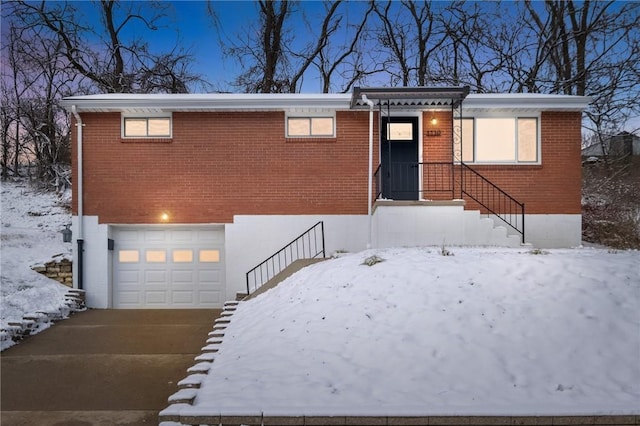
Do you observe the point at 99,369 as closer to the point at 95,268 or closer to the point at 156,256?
the point at 156,256

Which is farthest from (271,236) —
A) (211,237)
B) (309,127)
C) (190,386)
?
(190,386)

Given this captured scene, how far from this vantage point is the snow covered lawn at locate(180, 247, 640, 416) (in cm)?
473

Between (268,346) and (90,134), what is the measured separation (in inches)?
344

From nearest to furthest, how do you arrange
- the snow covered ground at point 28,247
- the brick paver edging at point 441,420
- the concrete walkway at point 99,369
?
the brick paver edging at point 441,420
the concrete walkway at point 99,369
the snow covered ground at point 28,247

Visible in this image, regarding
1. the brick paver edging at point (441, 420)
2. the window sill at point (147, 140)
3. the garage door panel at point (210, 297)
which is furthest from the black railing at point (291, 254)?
the brick paver edging at point (441, 420)

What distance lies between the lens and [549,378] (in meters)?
5.09

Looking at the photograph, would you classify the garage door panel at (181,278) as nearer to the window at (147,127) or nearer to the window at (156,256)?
the window at (156,256)

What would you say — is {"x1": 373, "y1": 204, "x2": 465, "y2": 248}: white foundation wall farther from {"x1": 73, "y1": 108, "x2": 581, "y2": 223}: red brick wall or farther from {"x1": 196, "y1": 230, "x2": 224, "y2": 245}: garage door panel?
{"x1": 196, "y1": 230, "x2": 224, "y2": 245}: garage door panel

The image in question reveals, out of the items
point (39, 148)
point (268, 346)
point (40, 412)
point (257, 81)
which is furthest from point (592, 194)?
point (39, 148)

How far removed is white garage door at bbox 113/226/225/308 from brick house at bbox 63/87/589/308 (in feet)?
0.09

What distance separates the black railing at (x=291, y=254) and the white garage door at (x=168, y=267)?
999 millimetres

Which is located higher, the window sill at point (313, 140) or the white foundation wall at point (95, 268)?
the window sill at point (313, 140)

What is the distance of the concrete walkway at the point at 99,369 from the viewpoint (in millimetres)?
5504

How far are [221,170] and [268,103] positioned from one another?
6.93 ft
